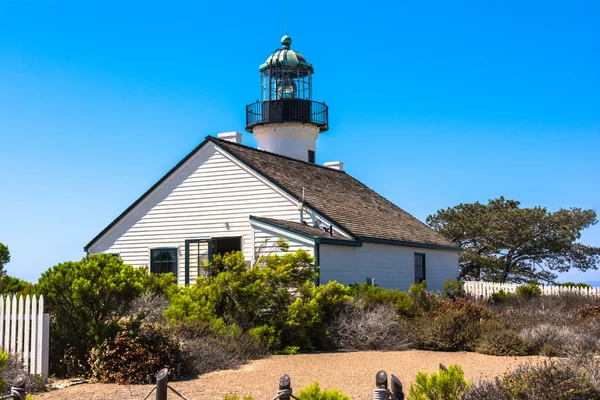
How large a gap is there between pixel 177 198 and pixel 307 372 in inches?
420

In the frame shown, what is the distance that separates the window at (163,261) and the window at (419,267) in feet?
25.3

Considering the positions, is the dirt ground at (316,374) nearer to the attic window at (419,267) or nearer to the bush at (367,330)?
the bush at (367,330)

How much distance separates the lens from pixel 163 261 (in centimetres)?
2119

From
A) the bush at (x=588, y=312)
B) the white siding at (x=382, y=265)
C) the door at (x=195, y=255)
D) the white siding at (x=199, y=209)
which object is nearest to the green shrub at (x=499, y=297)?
the white siding at (x=382, y=265)

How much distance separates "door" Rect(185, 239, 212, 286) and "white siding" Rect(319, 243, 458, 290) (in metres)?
3.84

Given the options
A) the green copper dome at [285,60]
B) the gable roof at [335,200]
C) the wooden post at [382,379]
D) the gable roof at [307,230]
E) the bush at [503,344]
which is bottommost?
the bush at [503,344]

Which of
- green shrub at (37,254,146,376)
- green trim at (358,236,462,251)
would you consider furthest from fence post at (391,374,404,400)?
green trim at (358,236,462,251)

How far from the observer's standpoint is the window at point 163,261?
21000 mm

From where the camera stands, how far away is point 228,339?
13461 mm

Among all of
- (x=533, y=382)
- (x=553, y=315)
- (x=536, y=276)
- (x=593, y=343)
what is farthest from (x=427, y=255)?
(x=533, y=382)

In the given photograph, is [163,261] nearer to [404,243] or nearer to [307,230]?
[307,230]

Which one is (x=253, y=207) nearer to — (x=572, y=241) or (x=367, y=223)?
(x=367, y=223)

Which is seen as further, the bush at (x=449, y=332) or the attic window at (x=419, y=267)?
the attic window at (x=419, y=267)

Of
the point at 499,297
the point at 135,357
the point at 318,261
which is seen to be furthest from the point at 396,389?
the point at 499,297
